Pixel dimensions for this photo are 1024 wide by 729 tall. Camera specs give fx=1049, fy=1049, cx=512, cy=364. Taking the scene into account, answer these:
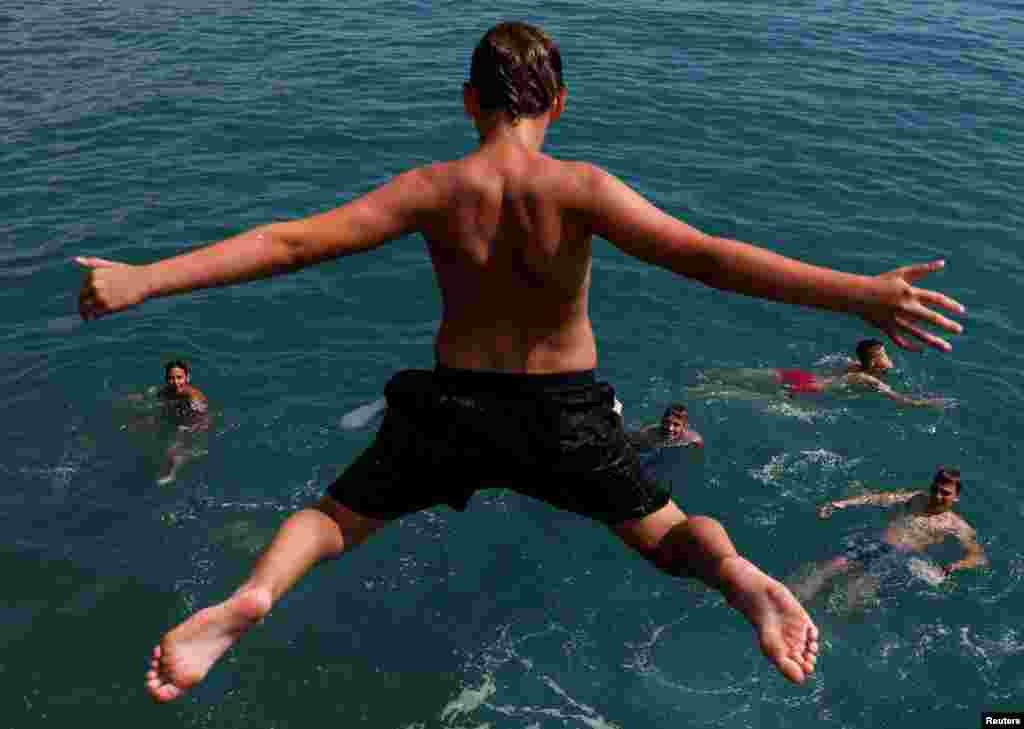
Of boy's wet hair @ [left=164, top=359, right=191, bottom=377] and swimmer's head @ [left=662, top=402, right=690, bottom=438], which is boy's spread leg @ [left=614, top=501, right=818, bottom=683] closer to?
swimmer's head @ [left=662, top=402, right=690, bottom=438]

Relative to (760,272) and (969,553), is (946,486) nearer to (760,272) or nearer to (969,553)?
(969,553)

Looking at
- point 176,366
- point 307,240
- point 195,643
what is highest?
point 307,240

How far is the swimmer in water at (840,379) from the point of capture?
13609 millimetres

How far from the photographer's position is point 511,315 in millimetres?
4863

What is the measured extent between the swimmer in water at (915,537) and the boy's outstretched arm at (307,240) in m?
7.57

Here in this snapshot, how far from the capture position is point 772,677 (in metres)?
9.84

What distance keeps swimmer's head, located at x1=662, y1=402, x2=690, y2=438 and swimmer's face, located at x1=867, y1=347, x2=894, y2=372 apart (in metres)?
3.16

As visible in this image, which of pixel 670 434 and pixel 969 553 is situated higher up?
pixel 670 434

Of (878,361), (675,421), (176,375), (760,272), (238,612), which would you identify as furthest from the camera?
(878,361)

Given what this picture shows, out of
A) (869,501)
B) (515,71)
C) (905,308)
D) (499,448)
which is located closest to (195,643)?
(499,448)

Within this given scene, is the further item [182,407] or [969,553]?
[182,407]

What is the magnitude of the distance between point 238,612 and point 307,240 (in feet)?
5.67


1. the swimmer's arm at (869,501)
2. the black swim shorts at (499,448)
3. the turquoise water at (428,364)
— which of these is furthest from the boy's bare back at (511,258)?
the swimmer's arm at (869,501)

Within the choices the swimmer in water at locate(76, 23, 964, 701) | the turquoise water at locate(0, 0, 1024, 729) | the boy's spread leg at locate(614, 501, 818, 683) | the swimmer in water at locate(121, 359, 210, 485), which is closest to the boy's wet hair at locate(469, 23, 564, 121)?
the swimmer in water at locate(76, 23, 964, 701)
